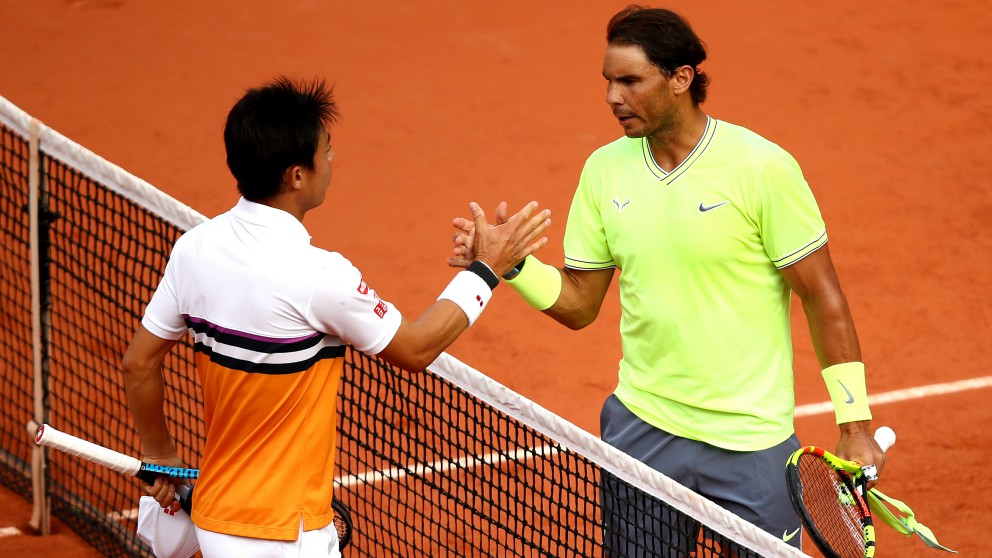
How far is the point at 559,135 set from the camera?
32.6 feet

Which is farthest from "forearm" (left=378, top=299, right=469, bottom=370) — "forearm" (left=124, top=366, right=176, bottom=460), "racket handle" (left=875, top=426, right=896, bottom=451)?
"racket handle" (left=875, top=426, right=896, bottom=451)


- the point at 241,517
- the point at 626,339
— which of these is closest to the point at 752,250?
the point at 626,339

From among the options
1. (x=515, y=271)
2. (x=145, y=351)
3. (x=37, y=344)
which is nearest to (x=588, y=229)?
(x=515, y=271)

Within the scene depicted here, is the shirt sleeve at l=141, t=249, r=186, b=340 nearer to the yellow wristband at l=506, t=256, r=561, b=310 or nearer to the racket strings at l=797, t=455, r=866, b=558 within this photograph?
the yellow wristband at l=506, t=256, r=561, b=310

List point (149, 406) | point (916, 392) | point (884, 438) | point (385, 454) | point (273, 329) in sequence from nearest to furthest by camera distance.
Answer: point (273, 329), point (149, 406), point (884, 438), point (385, 454), point (916, 392)

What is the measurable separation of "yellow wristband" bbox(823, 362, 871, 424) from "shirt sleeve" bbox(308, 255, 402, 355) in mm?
1390

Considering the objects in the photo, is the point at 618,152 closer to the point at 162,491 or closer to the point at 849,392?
the point at 849,392

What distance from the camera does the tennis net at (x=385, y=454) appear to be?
373 cm

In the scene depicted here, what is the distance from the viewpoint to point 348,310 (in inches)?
119

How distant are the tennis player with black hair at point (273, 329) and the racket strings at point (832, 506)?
104 centimetres

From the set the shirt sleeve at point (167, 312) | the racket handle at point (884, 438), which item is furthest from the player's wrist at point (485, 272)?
the racket handle at point (884, 438)

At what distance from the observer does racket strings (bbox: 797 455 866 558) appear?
3.34 meters

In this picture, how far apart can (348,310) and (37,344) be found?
305 centimetres

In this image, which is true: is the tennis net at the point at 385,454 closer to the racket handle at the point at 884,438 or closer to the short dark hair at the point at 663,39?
the racket handle at the point at 884,438
